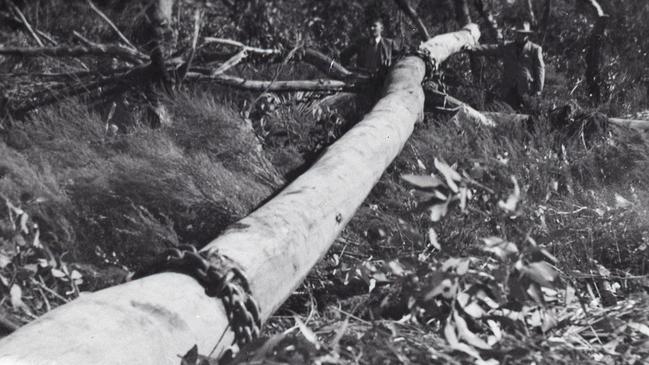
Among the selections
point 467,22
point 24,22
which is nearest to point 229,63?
point 24,22

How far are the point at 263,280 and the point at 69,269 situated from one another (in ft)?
2.92

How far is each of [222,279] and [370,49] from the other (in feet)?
15.6

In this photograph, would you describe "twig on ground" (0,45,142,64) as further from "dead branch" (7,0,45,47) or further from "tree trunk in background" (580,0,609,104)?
"tree trunk in background" (580,0,609,104)

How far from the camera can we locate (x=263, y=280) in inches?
91.4

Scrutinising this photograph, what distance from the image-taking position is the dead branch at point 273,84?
4.66 metres

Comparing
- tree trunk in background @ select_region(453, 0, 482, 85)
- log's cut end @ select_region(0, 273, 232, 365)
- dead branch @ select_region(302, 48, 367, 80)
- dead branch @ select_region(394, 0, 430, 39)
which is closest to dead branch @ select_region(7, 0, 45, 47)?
dead branch @ select_region(302, 48, 367, 80)

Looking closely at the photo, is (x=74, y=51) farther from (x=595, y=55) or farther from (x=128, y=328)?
(x=595, y=55)

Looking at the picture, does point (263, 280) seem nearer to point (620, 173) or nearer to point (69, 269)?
point (69, 269)

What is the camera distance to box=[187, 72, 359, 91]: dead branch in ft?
15.3

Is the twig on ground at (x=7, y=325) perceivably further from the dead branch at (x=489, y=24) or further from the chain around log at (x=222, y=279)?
the dead branch at (x=489, y=24)

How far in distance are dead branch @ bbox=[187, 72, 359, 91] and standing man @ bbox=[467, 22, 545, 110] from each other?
5.70 feet

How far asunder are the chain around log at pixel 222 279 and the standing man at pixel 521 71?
4364mm

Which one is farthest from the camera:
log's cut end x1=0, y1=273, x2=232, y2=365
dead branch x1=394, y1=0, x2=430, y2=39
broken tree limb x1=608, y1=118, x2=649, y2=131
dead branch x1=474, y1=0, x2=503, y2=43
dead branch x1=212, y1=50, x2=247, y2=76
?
dead branch x1=474, y1=0, x2=503, y2=43

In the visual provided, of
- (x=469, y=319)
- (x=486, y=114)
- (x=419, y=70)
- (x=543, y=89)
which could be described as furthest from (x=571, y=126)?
(x=469, y=319)
